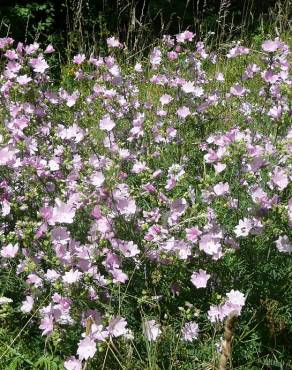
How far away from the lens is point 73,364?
2.22m

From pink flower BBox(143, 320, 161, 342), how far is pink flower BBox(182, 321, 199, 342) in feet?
0.43

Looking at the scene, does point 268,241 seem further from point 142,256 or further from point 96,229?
point 96,229

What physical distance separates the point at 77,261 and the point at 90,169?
0.49 m

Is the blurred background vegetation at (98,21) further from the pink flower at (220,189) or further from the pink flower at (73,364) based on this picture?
the pink flower at (73,364)

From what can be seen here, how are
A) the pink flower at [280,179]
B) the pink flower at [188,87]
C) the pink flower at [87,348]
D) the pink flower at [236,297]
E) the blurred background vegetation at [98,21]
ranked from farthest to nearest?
the blurred background vegetation at [98,21], the pink flower at [188,87], the pink flower at [280,179], the pink flower at [236,297], the pink flower at [87,348]

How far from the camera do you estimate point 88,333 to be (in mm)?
2010

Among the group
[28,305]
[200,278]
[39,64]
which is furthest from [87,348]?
[39,64]

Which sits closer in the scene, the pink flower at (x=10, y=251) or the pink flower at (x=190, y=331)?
the pink flower at (x=190, y=331)

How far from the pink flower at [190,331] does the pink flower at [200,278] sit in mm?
171

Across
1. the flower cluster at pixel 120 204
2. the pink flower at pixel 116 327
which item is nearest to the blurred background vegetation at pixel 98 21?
the flower cluster at pixel 120 204

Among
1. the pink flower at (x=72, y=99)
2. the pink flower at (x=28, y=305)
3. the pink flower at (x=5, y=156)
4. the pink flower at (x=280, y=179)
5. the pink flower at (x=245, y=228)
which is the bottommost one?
the pink flower at (x=28, y=305)

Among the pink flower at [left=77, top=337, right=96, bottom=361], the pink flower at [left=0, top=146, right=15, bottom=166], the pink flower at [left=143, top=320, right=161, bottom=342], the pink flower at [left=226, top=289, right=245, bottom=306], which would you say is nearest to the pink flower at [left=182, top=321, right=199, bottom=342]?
the pink flower at [left=143, top=320, right=161, bottom=342]

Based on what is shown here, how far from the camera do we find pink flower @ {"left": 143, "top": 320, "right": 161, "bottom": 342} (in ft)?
7.64

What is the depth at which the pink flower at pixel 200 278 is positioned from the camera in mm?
2465
